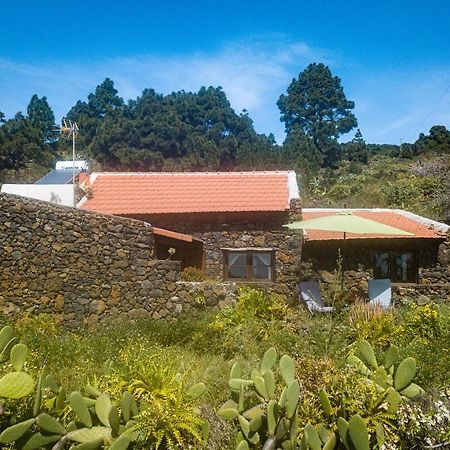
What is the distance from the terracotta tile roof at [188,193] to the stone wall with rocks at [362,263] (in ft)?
6.52

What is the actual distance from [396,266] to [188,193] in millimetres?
7164

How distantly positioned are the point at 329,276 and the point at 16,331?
9.01 m

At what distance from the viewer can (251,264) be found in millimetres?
15406

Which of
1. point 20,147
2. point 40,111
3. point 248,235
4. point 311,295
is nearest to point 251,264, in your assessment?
point 248,235

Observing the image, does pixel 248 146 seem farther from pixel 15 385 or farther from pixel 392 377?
pixel 15 385

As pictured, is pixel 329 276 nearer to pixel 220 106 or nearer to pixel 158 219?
pixel 158 219

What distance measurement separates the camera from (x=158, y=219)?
15.5 m

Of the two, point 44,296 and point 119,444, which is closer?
point 119,444

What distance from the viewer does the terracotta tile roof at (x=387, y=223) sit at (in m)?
14.4

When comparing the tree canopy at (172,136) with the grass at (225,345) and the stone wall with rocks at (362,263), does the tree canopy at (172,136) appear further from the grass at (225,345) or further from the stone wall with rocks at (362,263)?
the grass at (225,345)

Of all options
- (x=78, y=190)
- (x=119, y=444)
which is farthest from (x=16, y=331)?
(x=78, y=190)

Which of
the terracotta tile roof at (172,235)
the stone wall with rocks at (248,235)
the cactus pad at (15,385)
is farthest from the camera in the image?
the stone wall with rocks at (248,235)

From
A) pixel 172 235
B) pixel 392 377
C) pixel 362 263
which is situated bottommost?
pixel 362 263

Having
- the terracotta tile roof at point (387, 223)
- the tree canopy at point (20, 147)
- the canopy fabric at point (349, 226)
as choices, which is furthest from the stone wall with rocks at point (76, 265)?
the tree canopy at point (20, 147)
